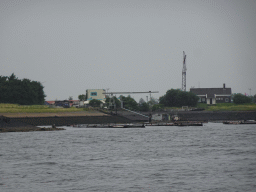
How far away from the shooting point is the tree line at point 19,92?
145 m

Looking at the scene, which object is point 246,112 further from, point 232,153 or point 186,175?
point 186,175

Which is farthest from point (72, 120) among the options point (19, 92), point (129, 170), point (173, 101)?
point (129, 170)

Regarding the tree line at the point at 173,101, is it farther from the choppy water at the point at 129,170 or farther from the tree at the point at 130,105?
the choppy water at the point at 129,170

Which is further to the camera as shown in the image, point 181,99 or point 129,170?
point 181,99

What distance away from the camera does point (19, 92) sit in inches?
5763

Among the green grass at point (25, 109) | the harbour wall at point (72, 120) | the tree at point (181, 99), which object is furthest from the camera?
the tree at point (181, 99)

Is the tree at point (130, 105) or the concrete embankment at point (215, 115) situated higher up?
the tree at point (130, 105)

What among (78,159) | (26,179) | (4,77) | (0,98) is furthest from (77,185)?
(4,77)

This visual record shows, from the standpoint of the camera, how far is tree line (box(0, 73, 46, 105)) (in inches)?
5691

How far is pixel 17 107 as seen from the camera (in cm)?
12900

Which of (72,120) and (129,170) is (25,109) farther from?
(129,170)

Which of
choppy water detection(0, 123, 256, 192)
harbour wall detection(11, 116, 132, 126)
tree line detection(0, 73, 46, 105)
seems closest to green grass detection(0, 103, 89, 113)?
harbour wall detection(11, 116, 132, 126)

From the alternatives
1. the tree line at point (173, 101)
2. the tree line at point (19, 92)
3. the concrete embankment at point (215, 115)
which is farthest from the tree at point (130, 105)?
the tree line at point (19, 92)

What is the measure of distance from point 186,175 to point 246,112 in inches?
4896
